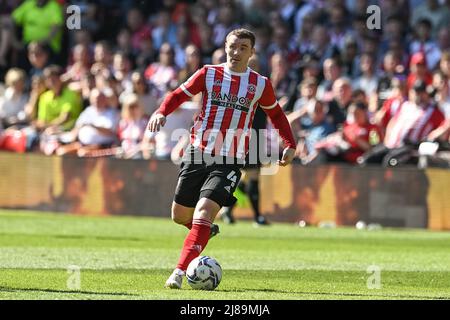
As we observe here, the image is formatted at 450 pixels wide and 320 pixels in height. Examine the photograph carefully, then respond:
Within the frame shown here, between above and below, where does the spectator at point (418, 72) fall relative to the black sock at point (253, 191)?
above

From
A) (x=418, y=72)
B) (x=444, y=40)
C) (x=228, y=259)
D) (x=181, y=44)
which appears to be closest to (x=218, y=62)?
(x=418, y=72)

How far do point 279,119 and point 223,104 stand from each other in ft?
1.90

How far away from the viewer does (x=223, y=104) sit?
10.6m

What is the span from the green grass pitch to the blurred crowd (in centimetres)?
156

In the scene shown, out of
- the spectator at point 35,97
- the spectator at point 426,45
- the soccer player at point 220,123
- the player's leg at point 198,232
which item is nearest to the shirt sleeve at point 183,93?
the soccer player at point 220,123

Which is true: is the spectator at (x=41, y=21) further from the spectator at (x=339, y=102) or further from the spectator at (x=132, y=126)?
the spectator at (x=339, y=102)

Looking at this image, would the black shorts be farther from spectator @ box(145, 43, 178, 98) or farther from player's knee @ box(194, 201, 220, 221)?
spectator @ box(145, 43, 178, 98)

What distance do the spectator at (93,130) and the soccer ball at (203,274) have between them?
10542 millimetres

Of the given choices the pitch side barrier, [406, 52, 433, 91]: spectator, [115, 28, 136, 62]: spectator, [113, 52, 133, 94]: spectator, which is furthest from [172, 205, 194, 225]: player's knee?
[115, 28, 136, 62]: spectator

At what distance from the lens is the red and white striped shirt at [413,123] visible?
18.5 meters

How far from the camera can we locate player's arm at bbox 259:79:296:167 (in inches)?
421

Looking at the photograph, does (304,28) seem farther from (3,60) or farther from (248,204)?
(3,60)

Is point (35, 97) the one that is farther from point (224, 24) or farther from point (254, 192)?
point (254, 192)

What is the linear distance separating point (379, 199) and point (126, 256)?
20.2 ft
